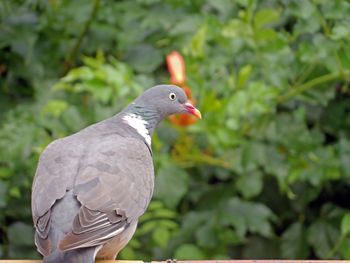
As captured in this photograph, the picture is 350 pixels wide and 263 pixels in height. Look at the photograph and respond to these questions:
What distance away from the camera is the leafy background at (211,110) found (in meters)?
3.43

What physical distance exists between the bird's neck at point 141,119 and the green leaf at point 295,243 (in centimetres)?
128

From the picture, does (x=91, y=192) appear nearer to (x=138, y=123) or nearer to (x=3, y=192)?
(x=138, y=123)

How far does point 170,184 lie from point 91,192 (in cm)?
122

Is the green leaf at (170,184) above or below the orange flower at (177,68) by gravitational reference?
below

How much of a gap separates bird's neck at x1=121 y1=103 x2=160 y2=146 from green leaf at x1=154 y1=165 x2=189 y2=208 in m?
0.62

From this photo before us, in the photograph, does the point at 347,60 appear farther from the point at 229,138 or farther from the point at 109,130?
the point at 109,130

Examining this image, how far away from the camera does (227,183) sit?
395 cm

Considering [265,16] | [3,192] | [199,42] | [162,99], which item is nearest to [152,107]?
[162,99]

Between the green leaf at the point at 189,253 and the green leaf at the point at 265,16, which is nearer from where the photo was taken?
the green leaf at the point at 265,16

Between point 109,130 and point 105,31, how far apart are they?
1.51m

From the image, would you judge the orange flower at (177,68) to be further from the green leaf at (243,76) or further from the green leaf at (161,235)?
the green leaf at (161,235)

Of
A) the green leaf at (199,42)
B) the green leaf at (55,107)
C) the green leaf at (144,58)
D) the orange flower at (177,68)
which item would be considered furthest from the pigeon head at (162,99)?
the green leaf at (144,58)

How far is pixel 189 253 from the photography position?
366 centimetres

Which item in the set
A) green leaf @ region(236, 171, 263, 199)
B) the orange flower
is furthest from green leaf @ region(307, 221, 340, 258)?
the orange flower
